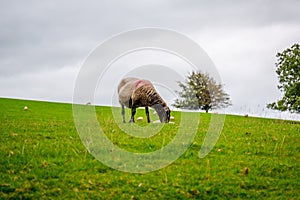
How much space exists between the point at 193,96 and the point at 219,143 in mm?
47981

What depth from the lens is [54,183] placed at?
9.47 meters

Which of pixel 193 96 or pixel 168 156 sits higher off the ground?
pixel 193 96

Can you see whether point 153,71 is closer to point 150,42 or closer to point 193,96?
point 150,42

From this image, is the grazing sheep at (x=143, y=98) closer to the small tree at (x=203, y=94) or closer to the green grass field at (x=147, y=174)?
the green grass field at (x=147, y=174)

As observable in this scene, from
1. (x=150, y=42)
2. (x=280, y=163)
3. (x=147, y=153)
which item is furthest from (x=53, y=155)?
(x=280, y=163)

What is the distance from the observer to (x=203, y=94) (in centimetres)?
5831

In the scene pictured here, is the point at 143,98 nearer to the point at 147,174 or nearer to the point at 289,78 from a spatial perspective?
the point at 147,174

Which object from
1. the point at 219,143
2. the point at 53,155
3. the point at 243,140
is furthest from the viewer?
the point at 243,140

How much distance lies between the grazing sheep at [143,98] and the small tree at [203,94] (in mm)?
30331

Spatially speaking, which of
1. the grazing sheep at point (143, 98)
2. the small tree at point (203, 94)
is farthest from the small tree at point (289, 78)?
the grazing sheep at point (143, 98)

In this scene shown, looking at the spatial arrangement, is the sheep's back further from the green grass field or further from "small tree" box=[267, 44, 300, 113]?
"small tree" box=[267, 44, 300, 113]

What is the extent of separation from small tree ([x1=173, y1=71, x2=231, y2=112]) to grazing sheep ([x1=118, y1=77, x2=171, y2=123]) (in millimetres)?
30331

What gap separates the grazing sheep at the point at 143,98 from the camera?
21.8 metres

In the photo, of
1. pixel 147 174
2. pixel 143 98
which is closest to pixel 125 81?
pixel 143 98
